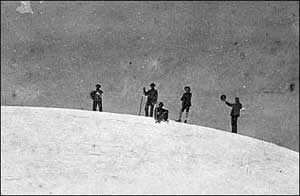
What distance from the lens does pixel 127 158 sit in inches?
223

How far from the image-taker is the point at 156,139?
586 cm

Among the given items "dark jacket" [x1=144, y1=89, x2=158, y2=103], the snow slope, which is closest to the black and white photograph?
"dark jacket" [x1=144, y1=89, x2=158, y2=103]

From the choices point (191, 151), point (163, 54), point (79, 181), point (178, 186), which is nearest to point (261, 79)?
point (163, 54)

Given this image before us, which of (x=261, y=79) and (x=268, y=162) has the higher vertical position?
(x=261, y=79)

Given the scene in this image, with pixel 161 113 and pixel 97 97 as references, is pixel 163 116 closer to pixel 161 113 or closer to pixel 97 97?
pixel 161 113

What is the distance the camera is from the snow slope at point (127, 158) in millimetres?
5391

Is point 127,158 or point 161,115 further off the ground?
point 161,115

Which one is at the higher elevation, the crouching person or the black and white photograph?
the black and white photograph

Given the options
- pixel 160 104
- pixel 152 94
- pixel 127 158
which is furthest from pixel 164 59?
pixel 127 158

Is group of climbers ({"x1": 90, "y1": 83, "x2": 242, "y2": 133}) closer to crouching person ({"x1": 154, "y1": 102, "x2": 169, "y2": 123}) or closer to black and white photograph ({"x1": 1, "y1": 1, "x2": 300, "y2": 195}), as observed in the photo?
crouching person ({"x1": 154, "y1": 102, "x2": 169, "y2": 123})

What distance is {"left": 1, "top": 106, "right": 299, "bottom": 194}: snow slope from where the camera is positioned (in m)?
5.39

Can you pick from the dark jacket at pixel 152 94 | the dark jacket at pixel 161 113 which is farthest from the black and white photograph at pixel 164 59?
the dark jacket at pixel 161 113

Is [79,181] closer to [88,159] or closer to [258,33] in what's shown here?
[88,159]

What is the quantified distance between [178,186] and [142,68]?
246 cm
